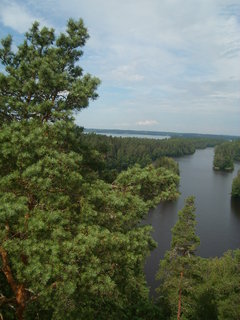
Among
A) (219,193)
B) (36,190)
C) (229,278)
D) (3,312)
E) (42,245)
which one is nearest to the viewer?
(42,245)

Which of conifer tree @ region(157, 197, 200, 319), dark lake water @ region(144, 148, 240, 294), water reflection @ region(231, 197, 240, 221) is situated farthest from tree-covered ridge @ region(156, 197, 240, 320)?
water reflection @ region(231, 197, 240, 221)

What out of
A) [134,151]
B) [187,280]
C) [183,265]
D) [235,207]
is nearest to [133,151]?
[134,151]

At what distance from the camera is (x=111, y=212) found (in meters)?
6.38

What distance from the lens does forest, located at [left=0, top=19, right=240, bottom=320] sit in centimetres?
514

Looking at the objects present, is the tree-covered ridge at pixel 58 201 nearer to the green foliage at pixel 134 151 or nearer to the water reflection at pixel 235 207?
the green foliage at pixel 134 151

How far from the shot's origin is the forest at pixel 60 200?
5.14 meters

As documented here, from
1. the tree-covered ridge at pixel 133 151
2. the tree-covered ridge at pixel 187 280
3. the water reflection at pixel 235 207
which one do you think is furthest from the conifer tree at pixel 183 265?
the tree-covered ridge at pixel 133 151

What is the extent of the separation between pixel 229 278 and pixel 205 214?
27.9 meters

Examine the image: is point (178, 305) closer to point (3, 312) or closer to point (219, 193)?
point (3, 312)

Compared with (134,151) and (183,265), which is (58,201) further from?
(134,151)

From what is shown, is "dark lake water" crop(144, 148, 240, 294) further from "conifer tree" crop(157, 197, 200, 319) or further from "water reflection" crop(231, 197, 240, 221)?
"conifer tree" crop(157, 197, 200, 319)

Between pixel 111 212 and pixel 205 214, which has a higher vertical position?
pixel 111 212

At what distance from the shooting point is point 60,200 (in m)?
5.64

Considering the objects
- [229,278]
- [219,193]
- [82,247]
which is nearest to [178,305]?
[229,278]
